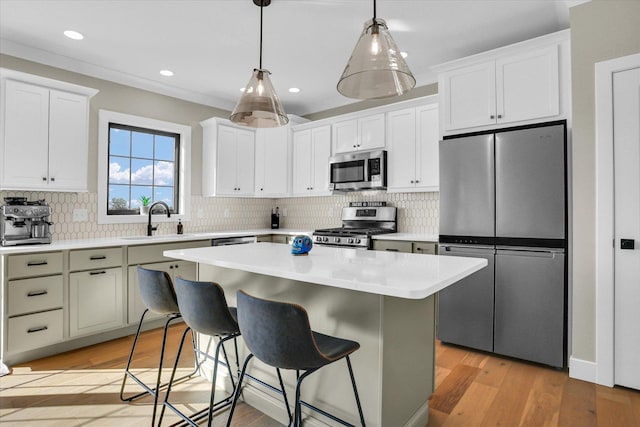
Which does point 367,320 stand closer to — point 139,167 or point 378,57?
point 378,57

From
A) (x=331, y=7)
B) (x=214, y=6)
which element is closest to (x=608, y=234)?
(x=331, y=7)

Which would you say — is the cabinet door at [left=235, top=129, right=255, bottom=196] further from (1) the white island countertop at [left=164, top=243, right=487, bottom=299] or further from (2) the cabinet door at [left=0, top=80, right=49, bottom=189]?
(1) the white island countertop at [left=164, top=243, right=487, bottom=299]

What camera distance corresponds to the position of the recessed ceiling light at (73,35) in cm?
309

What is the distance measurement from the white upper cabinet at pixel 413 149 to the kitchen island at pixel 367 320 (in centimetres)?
193

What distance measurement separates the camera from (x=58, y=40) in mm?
3240

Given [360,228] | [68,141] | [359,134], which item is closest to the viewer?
[68,141]

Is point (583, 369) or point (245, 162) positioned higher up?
point (245, 162)

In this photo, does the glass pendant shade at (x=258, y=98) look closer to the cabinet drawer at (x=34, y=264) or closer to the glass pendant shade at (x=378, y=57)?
the glass pendant shade at (x=378, y=57)

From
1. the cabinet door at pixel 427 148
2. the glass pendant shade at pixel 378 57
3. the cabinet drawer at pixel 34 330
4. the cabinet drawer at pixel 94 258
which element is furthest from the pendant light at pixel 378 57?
the cabinet drawer at pixel 34 330

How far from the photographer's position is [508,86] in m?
3.01

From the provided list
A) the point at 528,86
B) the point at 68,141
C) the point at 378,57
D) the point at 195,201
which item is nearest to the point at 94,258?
the point at 68,141

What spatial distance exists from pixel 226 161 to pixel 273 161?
680 millimetres

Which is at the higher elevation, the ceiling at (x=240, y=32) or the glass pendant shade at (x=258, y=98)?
the ceiling at (x=240, y=32)

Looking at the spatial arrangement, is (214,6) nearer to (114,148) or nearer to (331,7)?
(331,7)
